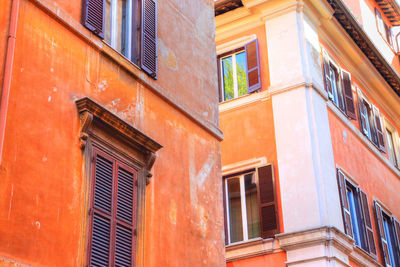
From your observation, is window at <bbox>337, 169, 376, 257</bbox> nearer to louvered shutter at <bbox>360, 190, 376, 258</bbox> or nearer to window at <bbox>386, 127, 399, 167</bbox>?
louvered shutter at <bbox>360, 190, 376, 258</bbox>

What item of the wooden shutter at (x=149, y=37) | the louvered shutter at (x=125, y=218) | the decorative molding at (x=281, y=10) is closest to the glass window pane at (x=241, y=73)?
the decorative molding at (x=281, y=10)

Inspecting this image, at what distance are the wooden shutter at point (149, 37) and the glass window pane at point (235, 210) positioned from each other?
22.0 ft

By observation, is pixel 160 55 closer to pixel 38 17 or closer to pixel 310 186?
pixel 38 17

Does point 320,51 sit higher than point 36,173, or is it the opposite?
point 320,51

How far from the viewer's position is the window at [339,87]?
690 inches

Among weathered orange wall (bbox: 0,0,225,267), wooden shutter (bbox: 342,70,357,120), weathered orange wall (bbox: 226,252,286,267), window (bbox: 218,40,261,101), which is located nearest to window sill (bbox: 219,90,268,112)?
window (bbox: 218,40,261,101)

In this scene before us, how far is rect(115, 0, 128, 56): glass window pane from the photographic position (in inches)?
372

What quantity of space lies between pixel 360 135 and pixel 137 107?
1045cm

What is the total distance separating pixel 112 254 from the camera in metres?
7.76

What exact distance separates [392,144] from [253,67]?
7.02 meters

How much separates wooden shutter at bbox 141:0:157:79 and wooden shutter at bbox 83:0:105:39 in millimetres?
877

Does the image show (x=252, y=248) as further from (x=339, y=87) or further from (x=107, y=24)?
(x=107, y=24)

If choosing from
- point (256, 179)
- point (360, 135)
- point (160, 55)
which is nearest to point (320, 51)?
point (360, 135)

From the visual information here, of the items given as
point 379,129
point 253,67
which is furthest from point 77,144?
point 379,129
